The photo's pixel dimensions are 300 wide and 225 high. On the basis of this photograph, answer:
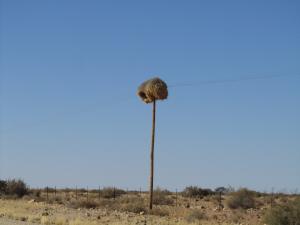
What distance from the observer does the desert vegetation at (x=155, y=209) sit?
32.8 meters

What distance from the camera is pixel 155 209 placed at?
44.0m

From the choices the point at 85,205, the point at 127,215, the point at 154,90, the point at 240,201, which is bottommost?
the point at 127,215

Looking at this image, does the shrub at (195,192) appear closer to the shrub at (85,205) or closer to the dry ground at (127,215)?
the dry ground at (127,215)

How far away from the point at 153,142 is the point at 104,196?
23.5m

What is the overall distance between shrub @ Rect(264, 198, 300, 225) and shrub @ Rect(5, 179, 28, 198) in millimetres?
42312

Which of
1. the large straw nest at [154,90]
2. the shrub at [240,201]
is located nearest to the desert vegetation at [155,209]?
the shrub at [240,201]

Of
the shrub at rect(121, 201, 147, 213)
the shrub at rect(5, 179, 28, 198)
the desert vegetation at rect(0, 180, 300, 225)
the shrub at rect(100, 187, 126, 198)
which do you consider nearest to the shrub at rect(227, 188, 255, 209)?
the desert vegetation at rect(0, 180, 300, 225)

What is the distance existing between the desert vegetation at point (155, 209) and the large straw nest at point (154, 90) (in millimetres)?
7691

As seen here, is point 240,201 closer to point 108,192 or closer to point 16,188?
point 108,192

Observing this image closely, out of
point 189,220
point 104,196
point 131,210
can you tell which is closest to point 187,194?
point 104,196

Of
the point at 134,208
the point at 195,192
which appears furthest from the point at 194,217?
the point at 195,192

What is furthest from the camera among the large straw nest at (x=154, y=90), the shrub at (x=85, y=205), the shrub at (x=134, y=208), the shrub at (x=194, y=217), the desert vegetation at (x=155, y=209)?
the shrub at (x=85, y=205)

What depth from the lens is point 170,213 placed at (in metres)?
42.8

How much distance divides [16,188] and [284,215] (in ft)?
146
